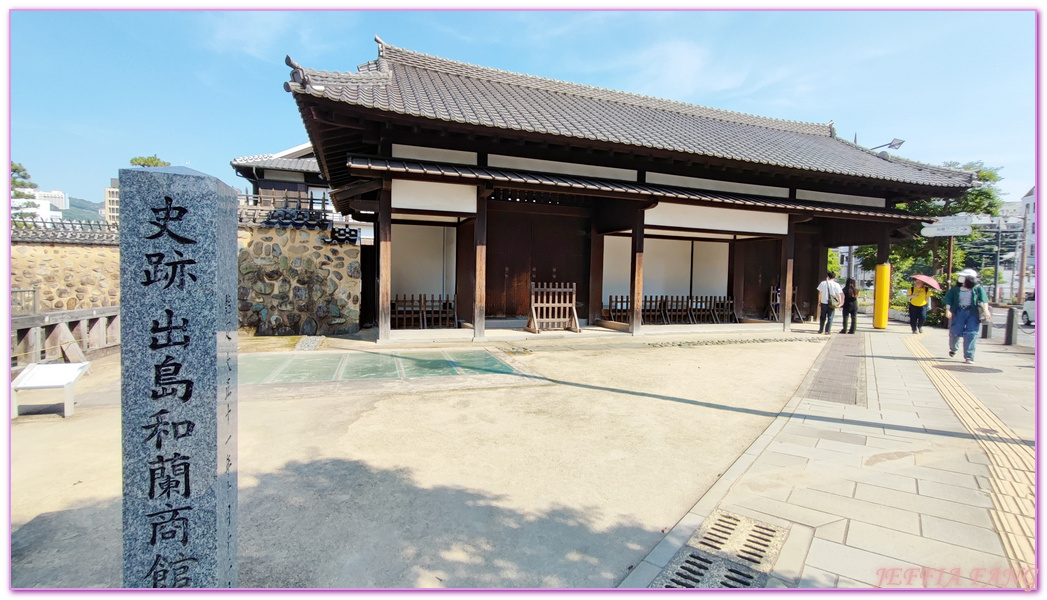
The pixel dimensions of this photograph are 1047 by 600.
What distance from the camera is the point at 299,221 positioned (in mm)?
10484

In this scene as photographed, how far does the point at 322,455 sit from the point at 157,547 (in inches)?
66.6

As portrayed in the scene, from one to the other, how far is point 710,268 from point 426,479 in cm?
1280

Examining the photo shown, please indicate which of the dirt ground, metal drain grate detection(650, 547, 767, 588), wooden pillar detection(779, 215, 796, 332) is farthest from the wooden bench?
wooden pillar detection(779, 215, 796, 332)

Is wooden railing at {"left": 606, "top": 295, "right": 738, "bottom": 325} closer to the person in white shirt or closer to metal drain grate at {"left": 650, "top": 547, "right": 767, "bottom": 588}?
the person in white shirt

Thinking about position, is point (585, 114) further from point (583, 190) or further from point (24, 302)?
point (24, 302)

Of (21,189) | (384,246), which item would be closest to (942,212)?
(384,246)

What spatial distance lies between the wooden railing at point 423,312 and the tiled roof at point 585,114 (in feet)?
14.0

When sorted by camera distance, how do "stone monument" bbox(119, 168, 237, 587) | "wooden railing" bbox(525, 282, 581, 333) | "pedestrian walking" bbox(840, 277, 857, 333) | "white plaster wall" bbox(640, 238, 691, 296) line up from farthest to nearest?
"white plaster wall" bbox(640, 238, 691, 296)
"pedestrian walking" bbox(840, 277, 857, 333)
"wooden railing" bbox(525, 282, 581, 333)
"stone monument" bbox(119, 168, 237, 587)

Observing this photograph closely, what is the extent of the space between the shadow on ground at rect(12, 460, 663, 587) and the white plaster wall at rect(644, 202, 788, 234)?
886 centimetres

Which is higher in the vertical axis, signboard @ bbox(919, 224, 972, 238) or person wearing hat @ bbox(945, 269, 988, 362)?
signboard @ bbox(919, 224, 972, 238)

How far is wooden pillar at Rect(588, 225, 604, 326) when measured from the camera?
12070 mm

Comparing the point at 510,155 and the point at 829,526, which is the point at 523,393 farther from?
the point at 510,155

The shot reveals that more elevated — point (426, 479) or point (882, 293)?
point (882, 293)

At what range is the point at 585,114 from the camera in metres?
11.2
